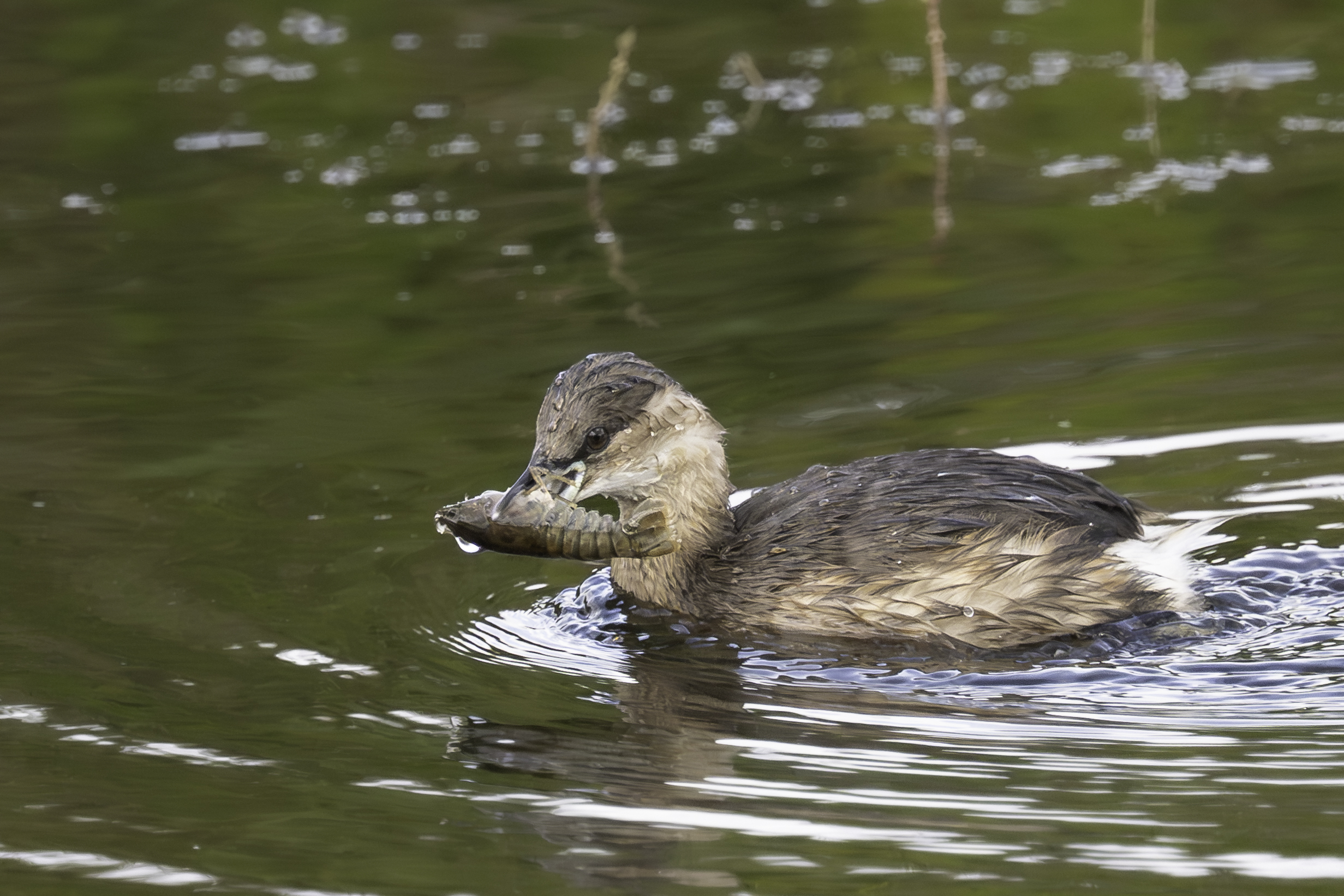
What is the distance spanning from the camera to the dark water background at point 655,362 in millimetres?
4355

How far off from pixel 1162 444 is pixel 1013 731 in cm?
242

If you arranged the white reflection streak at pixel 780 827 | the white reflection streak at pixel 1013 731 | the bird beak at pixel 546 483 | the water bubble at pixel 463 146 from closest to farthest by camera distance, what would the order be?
the white reflection streak at pixel 780 827
the white reflection streak at pixel 1013 731
the bird beak at pixel 546 483
the water bubble at pixel 463 146

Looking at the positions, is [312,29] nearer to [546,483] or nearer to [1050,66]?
[1050,66]

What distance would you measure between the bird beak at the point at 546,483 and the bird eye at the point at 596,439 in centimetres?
6

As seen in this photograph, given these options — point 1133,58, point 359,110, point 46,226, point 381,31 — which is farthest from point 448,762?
point 381,31

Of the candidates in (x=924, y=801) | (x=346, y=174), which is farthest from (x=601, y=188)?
(x=924, y=801)

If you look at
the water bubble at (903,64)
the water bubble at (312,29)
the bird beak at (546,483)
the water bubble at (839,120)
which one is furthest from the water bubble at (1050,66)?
the bird beak at (546,483)

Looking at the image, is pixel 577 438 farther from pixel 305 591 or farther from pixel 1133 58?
pixel 1133 58

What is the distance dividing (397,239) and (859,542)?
16.5ft

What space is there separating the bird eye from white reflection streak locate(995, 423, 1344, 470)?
169 centimetres

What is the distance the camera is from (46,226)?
415 inches

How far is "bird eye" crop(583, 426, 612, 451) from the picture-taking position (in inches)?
227

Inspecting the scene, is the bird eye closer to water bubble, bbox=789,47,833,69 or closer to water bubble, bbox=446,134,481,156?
water bubble, bbox=446,134,481,156

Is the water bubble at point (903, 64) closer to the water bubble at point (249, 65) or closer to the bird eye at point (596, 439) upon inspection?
the water bubble at point (249, 65)
